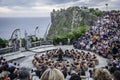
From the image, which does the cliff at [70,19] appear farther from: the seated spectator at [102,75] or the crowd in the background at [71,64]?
the seated spectator at [102,75]

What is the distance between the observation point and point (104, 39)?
115 ft

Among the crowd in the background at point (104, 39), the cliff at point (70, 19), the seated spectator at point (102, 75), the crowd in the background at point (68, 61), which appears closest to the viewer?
the seated spectator at point (102, 75)

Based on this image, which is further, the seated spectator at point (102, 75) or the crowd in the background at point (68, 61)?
the crowd in the background at point (68, 61)

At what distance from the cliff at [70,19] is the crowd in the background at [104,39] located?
43515 millimetres

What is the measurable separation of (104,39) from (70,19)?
8132 centimetres

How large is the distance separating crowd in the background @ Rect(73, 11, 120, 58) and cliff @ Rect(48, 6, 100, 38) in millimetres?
43515

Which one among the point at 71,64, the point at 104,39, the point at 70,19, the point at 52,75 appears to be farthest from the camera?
the point at 70,19

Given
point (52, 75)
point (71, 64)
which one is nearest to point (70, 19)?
point (71, 64)

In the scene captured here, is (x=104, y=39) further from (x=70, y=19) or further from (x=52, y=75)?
(x=70, y=19)

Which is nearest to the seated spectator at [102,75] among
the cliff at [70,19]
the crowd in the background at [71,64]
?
the crowd in the background at [71,64]

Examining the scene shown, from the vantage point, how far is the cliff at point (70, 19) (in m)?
91.2

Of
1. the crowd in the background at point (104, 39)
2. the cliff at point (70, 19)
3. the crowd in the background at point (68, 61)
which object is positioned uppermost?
the cliff at point (70, 19)

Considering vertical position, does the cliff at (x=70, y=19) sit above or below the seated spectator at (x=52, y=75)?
above

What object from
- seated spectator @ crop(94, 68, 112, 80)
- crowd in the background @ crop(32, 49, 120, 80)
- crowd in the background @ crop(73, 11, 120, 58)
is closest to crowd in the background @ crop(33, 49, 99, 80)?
crowd in the background @ crop(32, 49, 120, 80)
